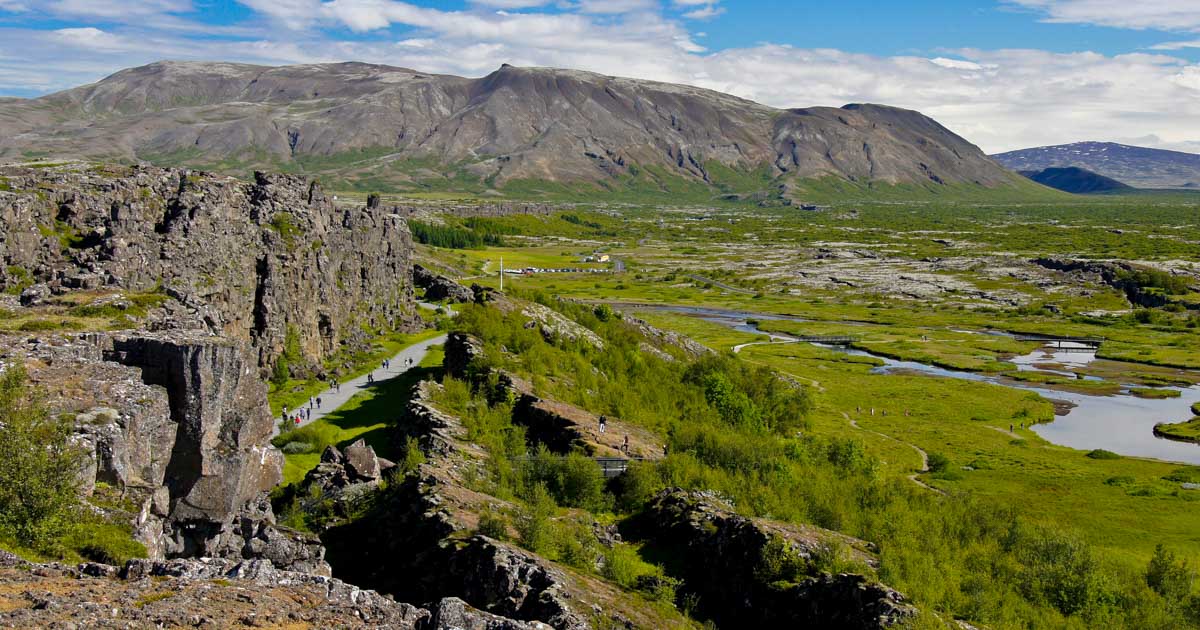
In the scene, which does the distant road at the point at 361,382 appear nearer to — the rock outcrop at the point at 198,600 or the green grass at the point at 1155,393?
the rock outcrop at the point at 198,600

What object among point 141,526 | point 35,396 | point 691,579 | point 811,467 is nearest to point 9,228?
point 35,396

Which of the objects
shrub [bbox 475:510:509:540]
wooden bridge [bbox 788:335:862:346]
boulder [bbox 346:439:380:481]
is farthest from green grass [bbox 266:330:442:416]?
wooden bridge [bbox 788:335:862:346]

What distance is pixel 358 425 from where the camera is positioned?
6347cm

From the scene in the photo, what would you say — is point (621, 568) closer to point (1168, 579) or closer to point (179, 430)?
point (179, 430)

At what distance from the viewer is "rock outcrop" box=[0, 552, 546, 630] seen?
18672 mm

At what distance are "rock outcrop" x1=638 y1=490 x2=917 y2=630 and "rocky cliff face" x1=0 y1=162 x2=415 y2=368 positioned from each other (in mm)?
26127

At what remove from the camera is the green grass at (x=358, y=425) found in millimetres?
53062

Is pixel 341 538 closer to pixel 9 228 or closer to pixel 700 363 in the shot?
pixel 9 228

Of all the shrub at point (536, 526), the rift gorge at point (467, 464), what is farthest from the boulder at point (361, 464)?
the shrub at point (536, 526)

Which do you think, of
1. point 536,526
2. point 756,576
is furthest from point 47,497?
point 756,576

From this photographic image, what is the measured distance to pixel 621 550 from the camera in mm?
39375

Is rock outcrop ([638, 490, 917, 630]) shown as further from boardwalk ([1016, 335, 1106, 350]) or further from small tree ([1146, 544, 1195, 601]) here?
boardwalk ([1016, 335, 1106, 350])

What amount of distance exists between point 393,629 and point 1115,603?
1475 inches

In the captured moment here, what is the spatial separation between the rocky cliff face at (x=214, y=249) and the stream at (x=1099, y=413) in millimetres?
72399
